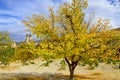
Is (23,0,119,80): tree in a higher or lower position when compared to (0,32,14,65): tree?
lower

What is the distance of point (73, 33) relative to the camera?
22.2 m

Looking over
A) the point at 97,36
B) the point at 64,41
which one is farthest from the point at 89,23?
the point at 64,41

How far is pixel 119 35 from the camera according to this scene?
71.4 ft

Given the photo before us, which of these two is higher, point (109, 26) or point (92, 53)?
point (109, 26)

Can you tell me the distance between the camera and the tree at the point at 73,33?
2105cm

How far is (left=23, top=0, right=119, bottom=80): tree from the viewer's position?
829 inches

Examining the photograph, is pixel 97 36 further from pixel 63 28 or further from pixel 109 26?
pixel 63 28

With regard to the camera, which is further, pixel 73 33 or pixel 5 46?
pixel 5 46

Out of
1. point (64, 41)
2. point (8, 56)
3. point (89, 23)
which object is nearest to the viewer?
point (64, 41)

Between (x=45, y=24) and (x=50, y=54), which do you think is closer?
(x=50, y=54)

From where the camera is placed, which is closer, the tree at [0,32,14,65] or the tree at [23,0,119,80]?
the tree at [23,0,119,80]

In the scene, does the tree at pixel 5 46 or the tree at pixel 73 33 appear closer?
the tree at pixel 73 33

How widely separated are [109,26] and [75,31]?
274cm

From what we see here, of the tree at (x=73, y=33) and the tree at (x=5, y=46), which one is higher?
the tree at (x=5, y=46)
